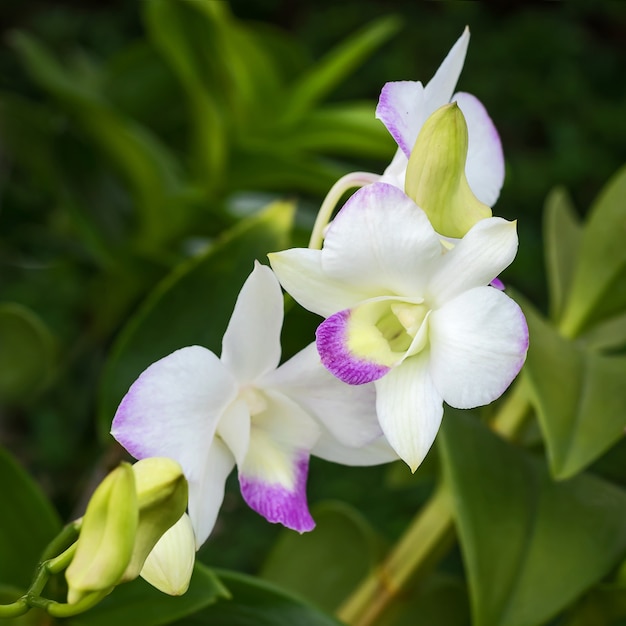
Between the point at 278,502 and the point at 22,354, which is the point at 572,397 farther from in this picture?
the point at 22,354

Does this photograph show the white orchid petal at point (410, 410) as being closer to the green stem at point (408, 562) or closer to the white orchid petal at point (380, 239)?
the white orchid petal at point (380, 239)

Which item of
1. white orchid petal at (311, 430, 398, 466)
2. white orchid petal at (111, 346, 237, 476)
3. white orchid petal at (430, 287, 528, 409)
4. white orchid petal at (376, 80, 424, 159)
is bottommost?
white orchid petal at (311, 430, 398, 466)

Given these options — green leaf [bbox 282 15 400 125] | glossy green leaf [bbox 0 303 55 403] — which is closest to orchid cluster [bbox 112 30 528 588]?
glossy green leaf [bbox 0 303 55 403]

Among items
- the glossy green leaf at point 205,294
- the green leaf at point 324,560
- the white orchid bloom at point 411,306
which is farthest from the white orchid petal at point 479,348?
the green leaf at point 324,560

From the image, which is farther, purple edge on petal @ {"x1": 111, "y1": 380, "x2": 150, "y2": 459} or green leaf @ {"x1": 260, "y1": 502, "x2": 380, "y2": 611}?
green leaf @ {"x1": 260, "y1": 502, "x2": 380, "y2": 611}

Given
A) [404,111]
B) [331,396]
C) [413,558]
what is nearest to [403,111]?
[404,111]

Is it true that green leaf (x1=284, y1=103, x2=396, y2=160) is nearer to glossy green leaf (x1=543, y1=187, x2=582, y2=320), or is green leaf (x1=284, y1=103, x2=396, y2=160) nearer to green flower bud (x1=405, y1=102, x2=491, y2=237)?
glossy green leaf (x1=543, y1=187, x2=582, y2=320)
